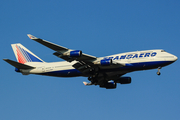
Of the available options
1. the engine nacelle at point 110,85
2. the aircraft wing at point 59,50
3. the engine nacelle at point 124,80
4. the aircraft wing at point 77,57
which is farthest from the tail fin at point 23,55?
the engine nacelle at point 124,80

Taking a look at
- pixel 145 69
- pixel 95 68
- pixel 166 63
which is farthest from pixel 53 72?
pixel 166 63

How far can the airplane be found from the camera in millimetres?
45094

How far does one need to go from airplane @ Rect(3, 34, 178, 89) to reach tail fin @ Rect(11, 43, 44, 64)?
0.92 metres

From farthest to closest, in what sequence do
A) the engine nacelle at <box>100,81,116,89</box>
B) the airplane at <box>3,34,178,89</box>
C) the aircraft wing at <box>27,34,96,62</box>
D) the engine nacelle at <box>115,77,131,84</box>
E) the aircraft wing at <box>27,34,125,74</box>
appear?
the engine nacelle at <box>100,81,116,89</box>
the engine nacelle at <box>115,77,131,84</box>
the airplane at <box>3,34,178,89</box>
the aircraft wing at <box>27,34,125,74</box>
the aircraft wing at <box>27,34,96,62</box>

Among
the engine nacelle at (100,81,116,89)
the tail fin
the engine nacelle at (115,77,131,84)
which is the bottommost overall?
the engine nacelle at (100,81,116,89)

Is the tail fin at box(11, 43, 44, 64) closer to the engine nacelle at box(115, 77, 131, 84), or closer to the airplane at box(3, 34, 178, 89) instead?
the airplane at box(3, 34, 178, 89)

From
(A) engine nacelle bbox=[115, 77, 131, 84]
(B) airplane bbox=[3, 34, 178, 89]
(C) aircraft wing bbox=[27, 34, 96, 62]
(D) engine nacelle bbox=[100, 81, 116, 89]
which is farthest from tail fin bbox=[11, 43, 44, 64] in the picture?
(A) engine nacelle bbox=[115, 77, 131, 84]

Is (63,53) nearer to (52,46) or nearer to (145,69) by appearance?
(52,46)

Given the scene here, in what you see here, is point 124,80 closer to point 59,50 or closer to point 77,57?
point 77,57

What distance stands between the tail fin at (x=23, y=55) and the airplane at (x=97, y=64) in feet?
3.01

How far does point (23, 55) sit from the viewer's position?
56.9 meters

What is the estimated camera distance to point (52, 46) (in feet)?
142

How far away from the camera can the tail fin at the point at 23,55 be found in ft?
185

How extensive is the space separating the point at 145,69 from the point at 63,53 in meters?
14.7
